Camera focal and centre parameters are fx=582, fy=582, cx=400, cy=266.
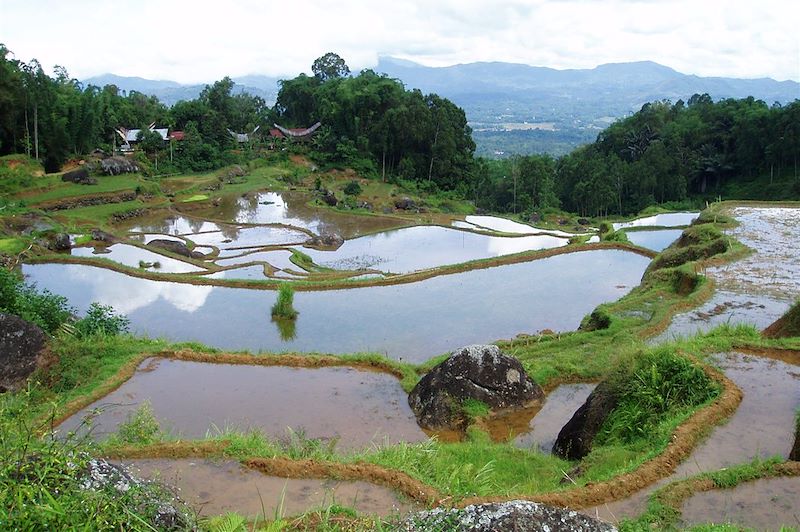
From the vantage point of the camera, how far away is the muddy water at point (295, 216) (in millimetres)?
32281

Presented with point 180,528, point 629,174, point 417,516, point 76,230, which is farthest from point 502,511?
point 629,174

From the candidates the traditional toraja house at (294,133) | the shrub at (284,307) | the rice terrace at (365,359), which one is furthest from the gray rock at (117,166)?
the shrub at (284,307)

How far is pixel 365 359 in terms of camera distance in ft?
42.1

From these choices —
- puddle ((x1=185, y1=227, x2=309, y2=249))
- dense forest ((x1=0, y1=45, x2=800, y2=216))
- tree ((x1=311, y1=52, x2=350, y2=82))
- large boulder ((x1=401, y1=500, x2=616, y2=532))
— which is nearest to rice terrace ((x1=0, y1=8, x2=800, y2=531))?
large boulder ((x1=401, y1=500, x2=616, y2=532))

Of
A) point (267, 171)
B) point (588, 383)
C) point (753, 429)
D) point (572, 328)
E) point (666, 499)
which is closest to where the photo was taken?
point (666, 499)

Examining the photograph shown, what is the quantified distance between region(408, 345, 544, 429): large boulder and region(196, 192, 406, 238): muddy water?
2002 centimetres

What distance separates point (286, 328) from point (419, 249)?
12.2 meters

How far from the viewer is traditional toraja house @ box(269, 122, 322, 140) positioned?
53375 millimetres

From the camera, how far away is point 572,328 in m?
15.9

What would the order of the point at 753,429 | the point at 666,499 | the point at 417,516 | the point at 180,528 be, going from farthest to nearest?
1. the point at 753,429
2. the point at 666,499
3. the point at 417,516
4. the point at 180,528

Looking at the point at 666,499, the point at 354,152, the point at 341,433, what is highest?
the point at 354,152

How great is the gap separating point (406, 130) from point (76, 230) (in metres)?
27.4

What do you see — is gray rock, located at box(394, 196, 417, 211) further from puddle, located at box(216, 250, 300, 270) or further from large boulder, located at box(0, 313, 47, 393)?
large boulder, located at box(0, 313, 47, 393)

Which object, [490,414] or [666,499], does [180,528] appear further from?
[490,414]
